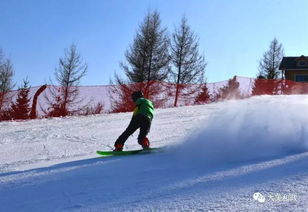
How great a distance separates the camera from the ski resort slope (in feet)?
13.6

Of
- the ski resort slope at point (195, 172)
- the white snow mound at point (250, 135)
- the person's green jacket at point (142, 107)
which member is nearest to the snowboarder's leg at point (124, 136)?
the person's green jacket at point (142, 107)

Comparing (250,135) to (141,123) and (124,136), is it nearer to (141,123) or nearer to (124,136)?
(141,123)

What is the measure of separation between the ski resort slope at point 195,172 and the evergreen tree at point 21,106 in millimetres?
7718

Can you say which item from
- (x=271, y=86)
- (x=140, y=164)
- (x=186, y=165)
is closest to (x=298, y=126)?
(x=186, y=165)

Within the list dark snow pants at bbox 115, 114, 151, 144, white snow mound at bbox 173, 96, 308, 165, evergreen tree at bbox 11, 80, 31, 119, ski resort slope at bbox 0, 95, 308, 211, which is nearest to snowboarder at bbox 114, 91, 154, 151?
dark snow pants at bbox 115, 114, 151, 144

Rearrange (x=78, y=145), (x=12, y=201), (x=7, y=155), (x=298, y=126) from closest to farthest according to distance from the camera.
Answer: (x=12, y=201)
(x=298, y=126)
(x=7, y=155)
(x=78, y=145)

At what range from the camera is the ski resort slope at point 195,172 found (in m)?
4.14

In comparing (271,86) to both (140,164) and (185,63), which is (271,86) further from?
(140,164)

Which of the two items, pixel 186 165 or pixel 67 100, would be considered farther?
pixel 67 100

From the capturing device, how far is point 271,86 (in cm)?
2717

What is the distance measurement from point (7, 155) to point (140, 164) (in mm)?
4057

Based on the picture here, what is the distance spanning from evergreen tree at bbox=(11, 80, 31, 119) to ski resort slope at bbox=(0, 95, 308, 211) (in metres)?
7.72

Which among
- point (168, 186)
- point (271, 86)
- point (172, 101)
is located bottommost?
point (168, 186)

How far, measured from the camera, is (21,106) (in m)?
16.7
